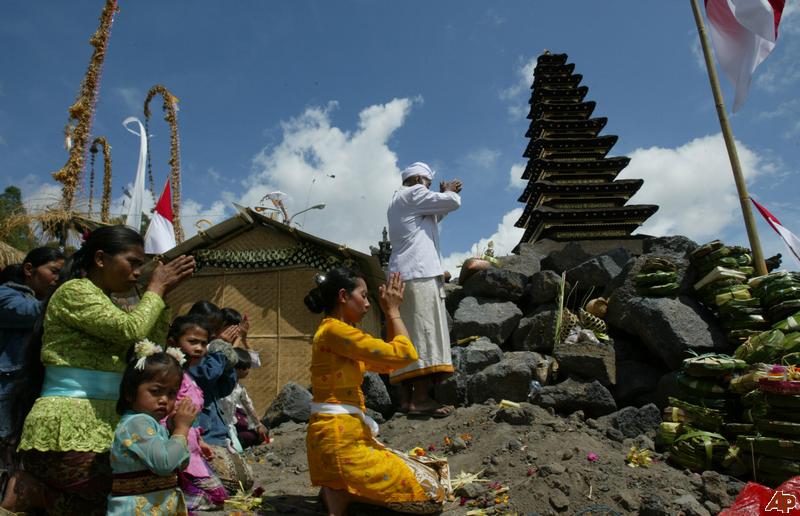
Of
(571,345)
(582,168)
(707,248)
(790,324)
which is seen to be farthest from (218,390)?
(582,168)

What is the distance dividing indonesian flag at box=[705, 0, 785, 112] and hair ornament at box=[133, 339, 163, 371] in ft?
23.1

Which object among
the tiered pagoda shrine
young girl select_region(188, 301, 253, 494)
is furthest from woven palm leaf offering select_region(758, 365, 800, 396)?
the tiered pagoda shrine

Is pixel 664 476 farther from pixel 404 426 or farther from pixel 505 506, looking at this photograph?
pixel 404 426

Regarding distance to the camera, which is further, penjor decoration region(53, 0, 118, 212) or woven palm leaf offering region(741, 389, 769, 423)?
penjor decoration region(53, 0, 118, 212)

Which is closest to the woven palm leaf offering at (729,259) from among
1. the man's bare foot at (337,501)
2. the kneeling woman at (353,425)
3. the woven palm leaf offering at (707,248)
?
the woven palm leaf offering at (707,248)

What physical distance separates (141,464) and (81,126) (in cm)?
780

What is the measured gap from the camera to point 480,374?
5469 mm

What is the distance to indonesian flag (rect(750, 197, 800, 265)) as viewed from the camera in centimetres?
619

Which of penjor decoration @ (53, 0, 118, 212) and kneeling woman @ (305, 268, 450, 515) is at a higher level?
penjor decoration @ (53, 0, 118, 212)

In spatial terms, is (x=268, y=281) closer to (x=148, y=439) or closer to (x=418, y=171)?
(x=418, y=171)

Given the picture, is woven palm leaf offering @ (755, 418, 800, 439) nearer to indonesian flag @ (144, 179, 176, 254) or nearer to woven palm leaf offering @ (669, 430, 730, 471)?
woven palm leaf offering @ (669, 430, 730, 471)

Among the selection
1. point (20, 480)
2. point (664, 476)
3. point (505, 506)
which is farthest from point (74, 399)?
point (664, 476)

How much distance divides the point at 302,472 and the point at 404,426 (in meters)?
1.00

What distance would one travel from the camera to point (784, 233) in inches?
247
